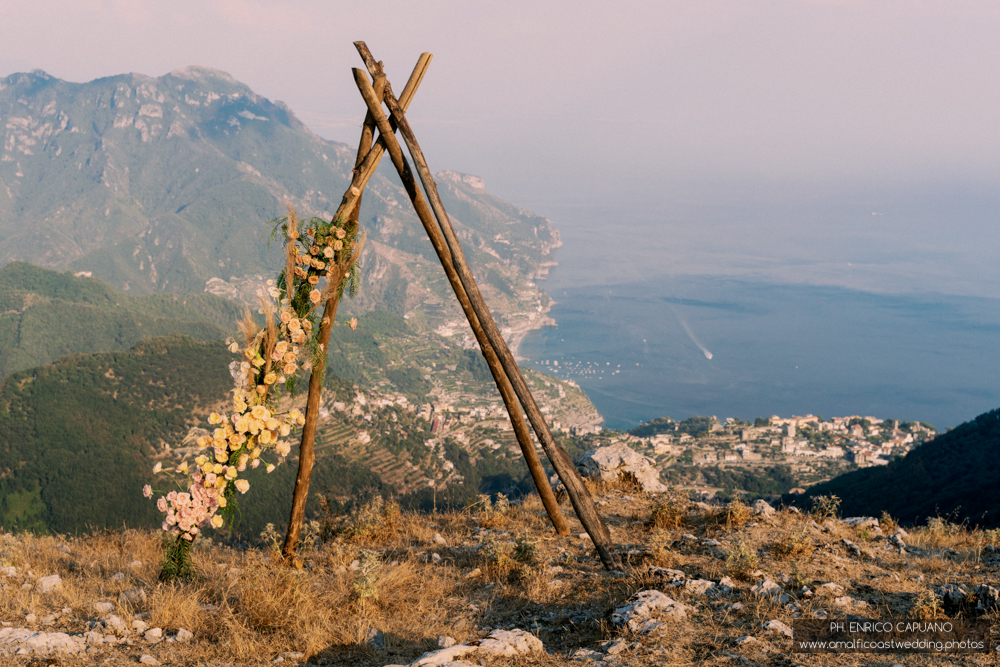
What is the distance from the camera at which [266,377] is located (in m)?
4.61

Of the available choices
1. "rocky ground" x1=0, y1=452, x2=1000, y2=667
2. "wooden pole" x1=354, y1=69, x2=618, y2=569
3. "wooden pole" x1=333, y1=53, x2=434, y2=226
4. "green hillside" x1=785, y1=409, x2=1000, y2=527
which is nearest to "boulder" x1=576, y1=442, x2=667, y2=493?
"rocky ground" x1=0, y1=452, x2=1000, y2=667

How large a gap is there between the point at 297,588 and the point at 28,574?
279 cm

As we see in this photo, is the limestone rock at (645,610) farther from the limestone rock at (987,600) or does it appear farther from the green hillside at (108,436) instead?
the green hillside at (108,436)

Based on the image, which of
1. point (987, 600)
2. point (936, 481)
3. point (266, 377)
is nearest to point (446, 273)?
point (266, 377)

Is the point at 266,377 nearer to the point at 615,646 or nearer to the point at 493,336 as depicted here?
the point at 493,336

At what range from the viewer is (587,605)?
15.2 feet

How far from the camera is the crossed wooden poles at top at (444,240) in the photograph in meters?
5.03

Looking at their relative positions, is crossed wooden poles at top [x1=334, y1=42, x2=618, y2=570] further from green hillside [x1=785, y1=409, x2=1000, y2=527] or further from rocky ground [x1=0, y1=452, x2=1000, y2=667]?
green hillside [x1=785, y1=409, x2=1000, y2=527]

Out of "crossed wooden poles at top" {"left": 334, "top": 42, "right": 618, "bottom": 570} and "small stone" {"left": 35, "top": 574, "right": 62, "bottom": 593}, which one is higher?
"crossed wooden poles at top" {"left": 334, "top": 42, "right": 618, "bottom": 570}

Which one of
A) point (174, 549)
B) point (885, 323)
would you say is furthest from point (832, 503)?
point (885, 323)

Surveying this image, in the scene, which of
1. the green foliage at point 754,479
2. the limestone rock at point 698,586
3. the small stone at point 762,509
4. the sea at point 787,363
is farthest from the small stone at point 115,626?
the sea at point 787,363

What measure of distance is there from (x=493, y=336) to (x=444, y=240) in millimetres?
1074

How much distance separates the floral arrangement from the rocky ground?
66cm

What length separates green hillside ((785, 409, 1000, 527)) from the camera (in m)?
33.5
